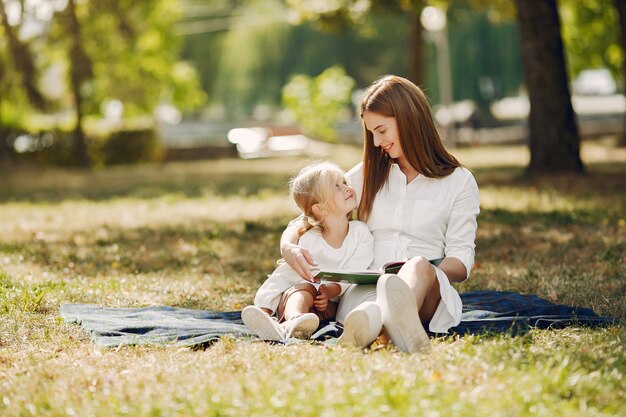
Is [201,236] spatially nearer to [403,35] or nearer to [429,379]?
[429,379]

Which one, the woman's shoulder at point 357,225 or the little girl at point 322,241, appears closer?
the little girl at point 322,241

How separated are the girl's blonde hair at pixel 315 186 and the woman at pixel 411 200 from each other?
0.20 metres

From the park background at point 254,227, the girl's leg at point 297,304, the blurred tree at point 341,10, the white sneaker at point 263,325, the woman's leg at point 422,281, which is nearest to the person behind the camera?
the park background at point 254,227

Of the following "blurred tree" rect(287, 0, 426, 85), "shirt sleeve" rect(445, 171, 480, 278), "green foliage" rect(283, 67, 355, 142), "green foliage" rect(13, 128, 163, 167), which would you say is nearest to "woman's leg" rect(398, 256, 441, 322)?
"shirt sleeve" rect(445, 171, 480, 278)

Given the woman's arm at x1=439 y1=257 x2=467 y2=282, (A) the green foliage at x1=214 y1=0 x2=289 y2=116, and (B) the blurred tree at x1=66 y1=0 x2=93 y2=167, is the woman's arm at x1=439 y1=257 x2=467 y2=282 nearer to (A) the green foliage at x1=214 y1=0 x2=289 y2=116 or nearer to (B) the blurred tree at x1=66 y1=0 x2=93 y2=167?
(B) the blurred tree at x1=66 y1=0 x2=93 y2=167

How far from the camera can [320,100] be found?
3266 cm

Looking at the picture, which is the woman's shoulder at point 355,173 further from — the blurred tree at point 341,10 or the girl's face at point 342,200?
the blurred tree at point 341,10

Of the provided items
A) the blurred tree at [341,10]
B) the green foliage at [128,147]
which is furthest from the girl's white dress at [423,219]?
the green foliage at [128,147]

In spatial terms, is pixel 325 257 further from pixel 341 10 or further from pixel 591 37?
pixel 591 37

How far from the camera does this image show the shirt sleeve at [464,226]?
489 cm

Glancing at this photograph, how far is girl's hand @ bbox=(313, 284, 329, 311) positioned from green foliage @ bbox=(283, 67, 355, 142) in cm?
2768

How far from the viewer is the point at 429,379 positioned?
12.1 ft

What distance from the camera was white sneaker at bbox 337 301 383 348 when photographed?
13.4 ft

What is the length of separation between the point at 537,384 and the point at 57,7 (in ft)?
71.9
